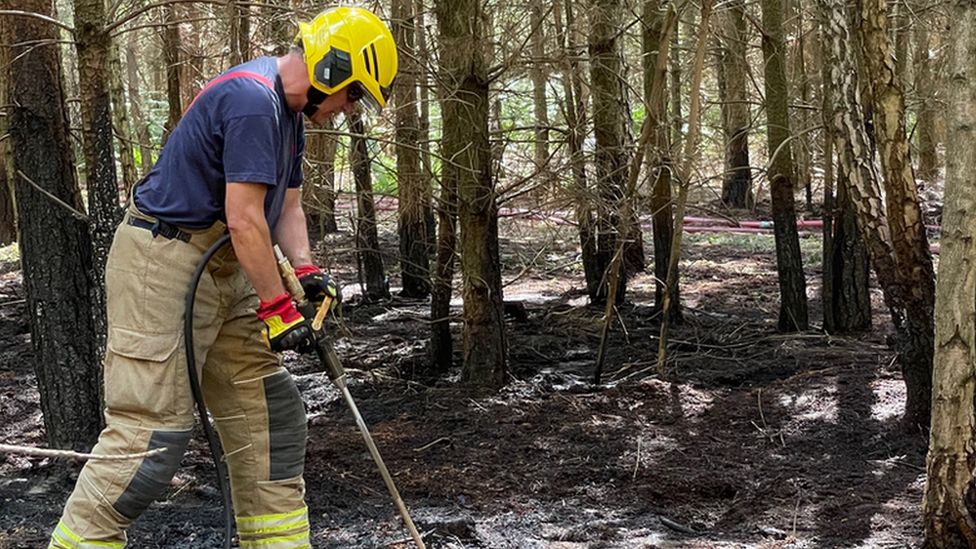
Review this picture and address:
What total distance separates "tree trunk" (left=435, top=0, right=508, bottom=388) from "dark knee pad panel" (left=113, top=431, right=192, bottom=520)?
3780 mm

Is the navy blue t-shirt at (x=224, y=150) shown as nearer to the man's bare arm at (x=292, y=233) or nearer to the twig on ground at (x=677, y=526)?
the man's bare arm at (x=292, y=233)

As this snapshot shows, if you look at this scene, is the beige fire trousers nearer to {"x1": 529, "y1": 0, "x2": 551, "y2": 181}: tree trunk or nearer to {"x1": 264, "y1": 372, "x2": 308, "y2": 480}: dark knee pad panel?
{"x1": 264, "y1": 372, "x2": 308, "y2": 480}: dark knee pad panel

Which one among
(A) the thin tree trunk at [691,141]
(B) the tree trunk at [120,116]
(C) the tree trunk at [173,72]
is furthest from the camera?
(C) the tree trunk at [173,72]

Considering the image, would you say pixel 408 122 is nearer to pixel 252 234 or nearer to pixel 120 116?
pixel 120 116

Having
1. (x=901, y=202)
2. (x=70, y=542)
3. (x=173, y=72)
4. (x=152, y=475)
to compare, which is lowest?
(x=70, y=542)

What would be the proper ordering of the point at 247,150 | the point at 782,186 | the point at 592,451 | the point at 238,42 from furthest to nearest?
the point at 782,186
the point at 238,42
the point at 592,451
the point at 247,150

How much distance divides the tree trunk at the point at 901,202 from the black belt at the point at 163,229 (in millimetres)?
3190

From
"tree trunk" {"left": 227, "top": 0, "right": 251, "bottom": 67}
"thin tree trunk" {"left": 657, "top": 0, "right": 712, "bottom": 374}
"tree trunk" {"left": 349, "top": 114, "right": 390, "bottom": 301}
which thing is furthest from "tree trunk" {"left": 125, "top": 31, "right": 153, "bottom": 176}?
"thin tree trunk" {"left": 657, "top": 0, "right": 712, "bottom": 374}

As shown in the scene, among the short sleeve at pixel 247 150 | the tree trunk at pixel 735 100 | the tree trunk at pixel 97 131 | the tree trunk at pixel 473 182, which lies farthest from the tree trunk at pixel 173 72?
the short sleeve at pixel 247 150

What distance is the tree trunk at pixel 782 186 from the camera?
9023mm

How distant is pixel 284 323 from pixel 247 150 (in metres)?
0.54

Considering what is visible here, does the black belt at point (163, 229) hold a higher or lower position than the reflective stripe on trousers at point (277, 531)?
higher

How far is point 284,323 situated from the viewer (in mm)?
3299

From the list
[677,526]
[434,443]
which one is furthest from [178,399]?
[434,443]
